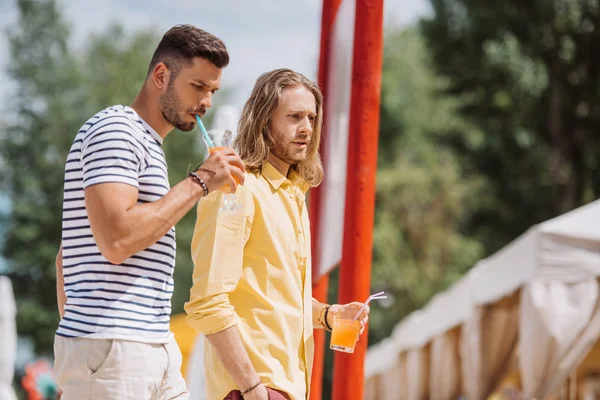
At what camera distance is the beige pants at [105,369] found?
1.90m

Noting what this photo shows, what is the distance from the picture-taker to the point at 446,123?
1080 inches

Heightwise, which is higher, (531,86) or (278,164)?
(531,86)

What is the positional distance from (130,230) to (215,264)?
1.11 ft

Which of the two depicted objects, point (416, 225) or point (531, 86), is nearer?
point (531, 86)

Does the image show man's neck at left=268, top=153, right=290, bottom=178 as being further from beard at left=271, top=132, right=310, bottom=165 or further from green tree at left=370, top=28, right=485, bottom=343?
green tree at left=370, top=28, right=485, bottom=343

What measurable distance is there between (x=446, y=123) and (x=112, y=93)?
1012 cm

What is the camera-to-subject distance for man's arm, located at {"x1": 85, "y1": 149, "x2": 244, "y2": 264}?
1.83m

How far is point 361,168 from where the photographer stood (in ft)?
10.0

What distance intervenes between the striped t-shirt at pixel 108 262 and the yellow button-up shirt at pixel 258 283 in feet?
0.44

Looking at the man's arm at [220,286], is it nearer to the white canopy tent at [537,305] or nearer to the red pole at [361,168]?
the red pole at [361,168]

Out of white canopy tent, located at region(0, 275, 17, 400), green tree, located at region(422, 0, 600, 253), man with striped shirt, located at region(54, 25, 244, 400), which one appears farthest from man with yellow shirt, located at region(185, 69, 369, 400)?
green tree, located at region(422, 0, 600, 253)

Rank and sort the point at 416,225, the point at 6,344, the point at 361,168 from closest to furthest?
the point at 361,168 < the point at 6,344 < the point at 416,225

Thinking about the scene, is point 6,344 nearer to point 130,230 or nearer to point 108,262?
point 108,262

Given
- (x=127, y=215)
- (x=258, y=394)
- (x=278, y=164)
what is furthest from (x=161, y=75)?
(x=258, y=394)
